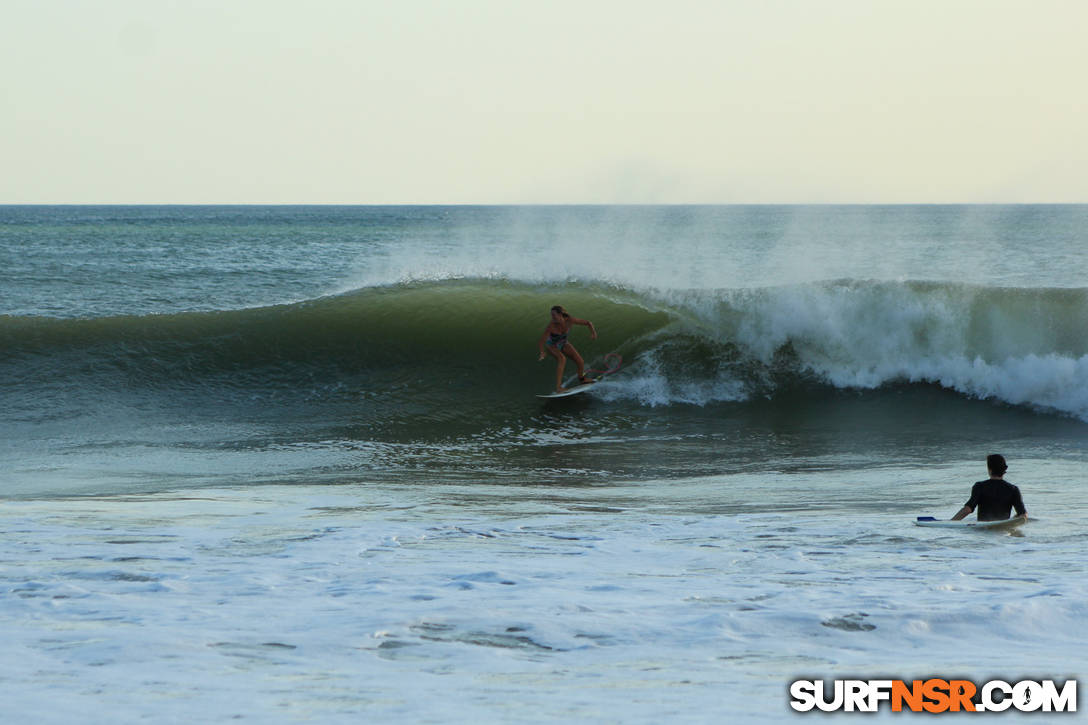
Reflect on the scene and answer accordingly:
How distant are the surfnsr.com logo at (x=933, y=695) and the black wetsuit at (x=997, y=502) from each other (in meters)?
3.62

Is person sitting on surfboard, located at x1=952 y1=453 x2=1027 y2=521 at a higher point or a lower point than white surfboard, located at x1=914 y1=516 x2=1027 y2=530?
higher

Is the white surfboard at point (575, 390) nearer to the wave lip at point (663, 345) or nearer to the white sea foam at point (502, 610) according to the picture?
the wave lip at point (663, 345)

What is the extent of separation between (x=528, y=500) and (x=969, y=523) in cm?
346

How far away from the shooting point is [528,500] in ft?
29.6

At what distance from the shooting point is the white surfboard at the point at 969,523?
293 inches

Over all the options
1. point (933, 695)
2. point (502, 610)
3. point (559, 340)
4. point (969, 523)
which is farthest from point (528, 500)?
point (559, 340)

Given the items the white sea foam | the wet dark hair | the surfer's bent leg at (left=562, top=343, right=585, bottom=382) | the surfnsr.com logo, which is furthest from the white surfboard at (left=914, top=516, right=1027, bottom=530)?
the surfer's bent leg at (left=562, top=343, right=585, bottom=382)

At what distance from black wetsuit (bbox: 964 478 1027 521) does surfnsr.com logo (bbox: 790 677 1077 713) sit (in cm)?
362

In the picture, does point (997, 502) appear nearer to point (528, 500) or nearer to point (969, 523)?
point (969, 523)

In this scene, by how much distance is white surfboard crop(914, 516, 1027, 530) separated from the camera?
743 cm

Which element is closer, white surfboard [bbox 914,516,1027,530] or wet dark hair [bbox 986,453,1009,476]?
white surfboard [bbox 914,516,1027,530]

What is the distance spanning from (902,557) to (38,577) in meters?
4.90

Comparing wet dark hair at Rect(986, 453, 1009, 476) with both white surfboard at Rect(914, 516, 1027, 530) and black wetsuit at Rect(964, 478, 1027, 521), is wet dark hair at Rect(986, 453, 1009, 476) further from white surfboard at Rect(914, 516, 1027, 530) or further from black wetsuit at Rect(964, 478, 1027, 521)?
white surfboard at Rect(914, 516, 1027, 530)

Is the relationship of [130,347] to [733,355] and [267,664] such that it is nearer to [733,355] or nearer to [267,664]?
[733,355]
